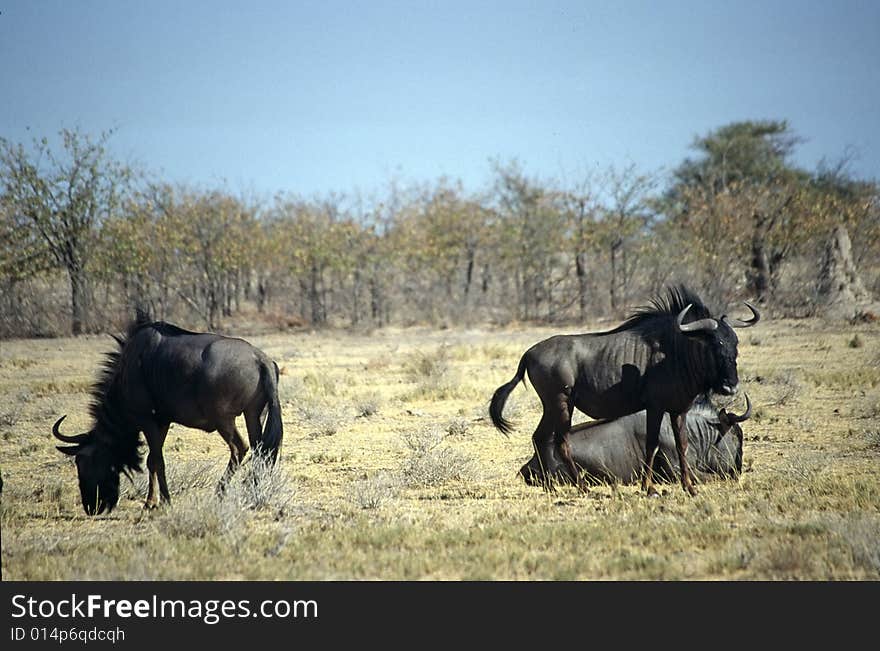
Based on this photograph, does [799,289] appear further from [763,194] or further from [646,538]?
[646,538]

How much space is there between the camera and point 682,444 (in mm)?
8102

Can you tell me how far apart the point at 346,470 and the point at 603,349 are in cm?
330

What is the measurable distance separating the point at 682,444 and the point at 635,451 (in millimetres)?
579

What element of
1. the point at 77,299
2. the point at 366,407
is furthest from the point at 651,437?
the point at 77,299

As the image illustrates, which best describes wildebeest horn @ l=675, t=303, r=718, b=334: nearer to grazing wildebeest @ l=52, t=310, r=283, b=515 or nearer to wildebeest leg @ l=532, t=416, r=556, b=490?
wildebeest leg @ l=532, t=416, r=556, b=490

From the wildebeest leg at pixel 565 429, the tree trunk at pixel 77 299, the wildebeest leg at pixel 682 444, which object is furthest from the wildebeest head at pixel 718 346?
the tree trunk at pixel 77 299

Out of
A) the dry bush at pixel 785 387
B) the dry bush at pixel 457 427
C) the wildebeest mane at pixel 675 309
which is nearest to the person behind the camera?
the wildebeest mane at pixel 675 309

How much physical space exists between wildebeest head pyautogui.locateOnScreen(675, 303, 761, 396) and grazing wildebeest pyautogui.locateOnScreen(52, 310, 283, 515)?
152 inches

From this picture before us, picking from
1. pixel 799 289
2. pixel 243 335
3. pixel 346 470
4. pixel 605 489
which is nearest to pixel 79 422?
pixel 346 470

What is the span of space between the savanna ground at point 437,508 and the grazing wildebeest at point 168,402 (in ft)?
1.04

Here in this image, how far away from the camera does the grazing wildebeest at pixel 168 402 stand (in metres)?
7.68

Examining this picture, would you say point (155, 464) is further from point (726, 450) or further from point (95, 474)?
point (726, 450)

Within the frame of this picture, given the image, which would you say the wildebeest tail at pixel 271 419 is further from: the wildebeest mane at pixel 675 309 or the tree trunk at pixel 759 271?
the tree trunk at pixel 759 271
